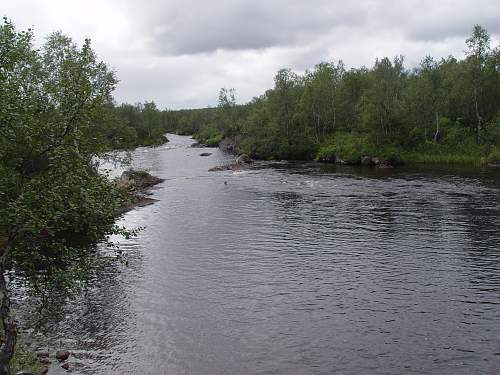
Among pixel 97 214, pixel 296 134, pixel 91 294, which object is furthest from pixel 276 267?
pixel 296 134

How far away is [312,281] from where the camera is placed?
32.8m

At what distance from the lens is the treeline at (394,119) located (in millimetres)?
103562

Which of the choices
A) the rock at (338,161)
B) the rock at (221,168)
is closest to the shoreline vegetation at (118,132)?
the rock at (338,161)

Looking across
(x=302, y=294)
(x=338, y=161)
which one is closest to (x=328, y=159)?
(x=338, y=161)

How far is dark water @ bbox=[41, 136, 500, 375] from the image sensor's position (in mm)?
23203

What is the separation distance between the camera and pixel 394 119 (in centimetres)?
10800

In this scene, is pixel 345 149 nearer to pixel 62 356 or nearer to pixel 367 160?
pixel 367 160

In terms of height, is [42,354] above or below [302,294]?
below

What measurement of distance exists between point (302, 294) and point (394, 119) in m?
86.0

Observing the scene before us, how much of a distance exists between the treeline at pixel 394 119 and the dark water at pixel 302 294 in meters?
47.9

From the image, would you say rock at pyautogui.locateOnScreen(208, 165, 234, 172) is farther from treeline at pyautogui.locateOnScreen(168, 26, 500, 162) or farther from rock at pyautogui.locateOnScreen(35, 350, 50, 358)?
rock at pyautogui.locateOnScreen(35, 350, 50, 358)

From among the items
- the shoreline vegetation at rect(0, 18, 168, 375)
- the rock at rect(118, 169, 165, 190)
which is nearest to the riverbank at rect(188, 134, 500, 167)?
the rock at rect(118, 169, 165, 190)

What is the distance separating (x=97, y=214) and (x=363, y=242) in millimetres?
29231

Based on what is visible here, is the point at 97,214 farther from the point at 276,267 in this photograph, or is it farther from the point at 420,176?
the point at 420,176
